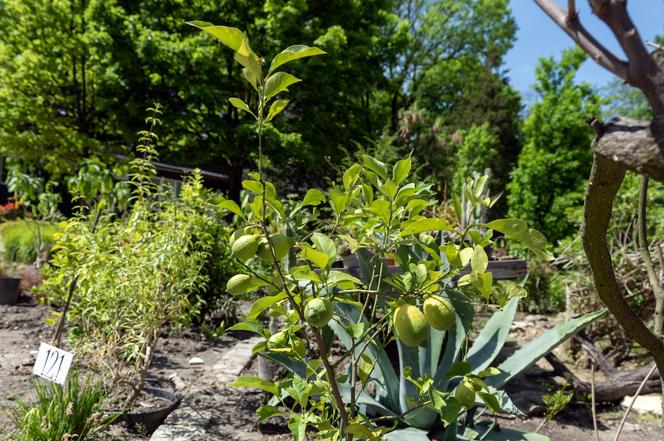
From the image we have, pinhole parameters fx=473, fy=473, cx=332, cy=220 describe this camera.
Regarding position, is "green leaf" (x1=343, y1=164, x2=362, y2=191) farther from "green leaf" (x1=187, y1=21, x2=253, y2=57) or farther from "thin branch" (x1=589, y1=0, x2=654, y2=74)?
"thin branch" (x1=589, y1=0, x2=654, y2=74)

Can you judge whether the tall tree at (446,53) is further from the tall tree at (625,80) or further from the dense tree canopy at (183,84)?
the tall tree at (625,80)

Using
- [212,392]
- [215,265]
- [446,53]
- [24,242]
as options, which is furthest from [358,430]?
[446,53]

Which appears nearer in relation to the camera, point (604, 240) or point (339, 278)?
point (604, 240)

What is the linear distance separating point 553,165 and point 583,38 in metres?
13.6

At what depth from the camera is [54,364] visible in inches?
92.4

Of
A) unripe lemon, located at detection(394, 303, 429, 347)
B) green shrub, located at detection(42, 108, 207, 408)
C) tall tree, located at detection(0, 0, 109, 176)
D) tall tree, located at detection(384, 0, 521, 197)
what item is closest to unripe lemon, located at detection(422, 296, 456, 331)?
unripe lemon, located at detection(394, 303, 429, 347)

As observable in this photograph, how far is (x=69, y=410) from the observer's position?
206 cm

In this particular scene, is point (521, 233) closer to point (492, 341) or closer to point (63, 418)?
point (492, 341)

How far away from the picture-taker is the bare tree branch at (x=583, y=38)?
0.51 meters

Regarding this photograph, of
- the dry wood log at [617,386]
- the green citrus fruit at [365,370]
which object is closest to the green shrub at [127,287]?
the green citrus fruit at [365,370]

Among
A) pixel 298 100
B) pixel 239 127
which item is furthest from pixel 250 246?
pixel 298 100

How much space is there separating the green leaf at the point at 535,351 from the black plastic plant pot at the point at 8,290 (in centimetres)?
570

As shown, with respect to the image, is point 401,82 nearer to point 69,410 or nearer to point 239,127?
point 239,127

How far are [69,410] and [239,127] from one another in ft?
35.0
